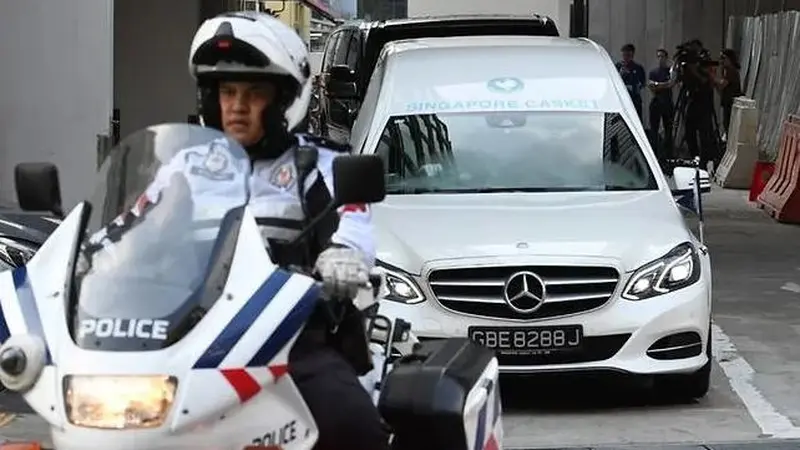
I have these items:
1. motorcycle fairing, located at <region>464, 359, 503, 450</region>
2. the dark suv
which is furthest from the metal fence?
motorcycle fairing, located at <region>464, 359, 503, 450</region>

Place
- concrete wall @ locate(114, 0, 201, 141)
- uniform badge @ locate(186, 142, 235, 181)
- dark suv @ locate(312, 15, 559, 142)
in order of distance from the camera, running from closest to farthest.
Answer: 1. uniform badge @ locate(186, 142, 235, 181)
2. dark suv @ locate(312, 15, 559, 142)
3. concrete wall @ locate(114, 0, 201, 141)

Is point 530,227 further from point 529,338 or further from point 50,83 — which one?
point 50,83

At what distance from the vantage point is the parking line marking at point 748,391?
300 inches

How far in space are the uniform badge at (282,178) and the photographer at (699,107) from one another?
60.6 feet

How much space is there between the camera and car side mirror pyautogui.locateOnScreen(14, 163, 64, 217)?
4.01 m

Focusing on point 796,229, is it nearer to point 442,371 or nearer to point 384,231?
point 384,231

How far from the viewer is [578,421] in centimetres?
777

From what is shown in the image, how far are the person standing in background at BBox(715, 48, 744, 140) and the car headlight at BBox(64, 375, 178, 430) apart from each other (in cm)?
2081

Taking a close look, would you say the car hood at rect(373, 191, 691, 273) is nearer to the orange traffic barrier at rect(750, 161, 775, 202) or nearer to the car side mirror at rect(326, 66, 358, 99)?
the car side mirror at rect(326, 66, 358, 99)

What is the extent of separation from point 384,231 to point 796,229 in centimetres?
894

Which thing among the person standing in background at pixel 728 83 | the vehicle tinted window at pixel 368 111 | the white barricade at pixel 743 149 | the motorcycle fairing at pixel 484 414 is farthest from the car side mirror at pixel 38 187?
the person standing in background at pixel 728 83

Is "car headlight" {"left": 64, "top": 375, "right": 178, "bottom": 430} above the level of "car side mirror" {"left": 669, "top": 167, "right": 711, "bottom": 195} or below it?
above

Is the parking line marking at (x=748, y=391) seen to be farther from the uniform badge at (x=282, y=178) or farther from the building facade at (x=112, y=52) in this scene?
the uniform badge at (x=282, y=178)

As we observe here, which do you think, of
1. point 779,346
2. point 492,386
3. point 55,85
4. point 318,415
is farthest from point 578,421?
point 55,85
